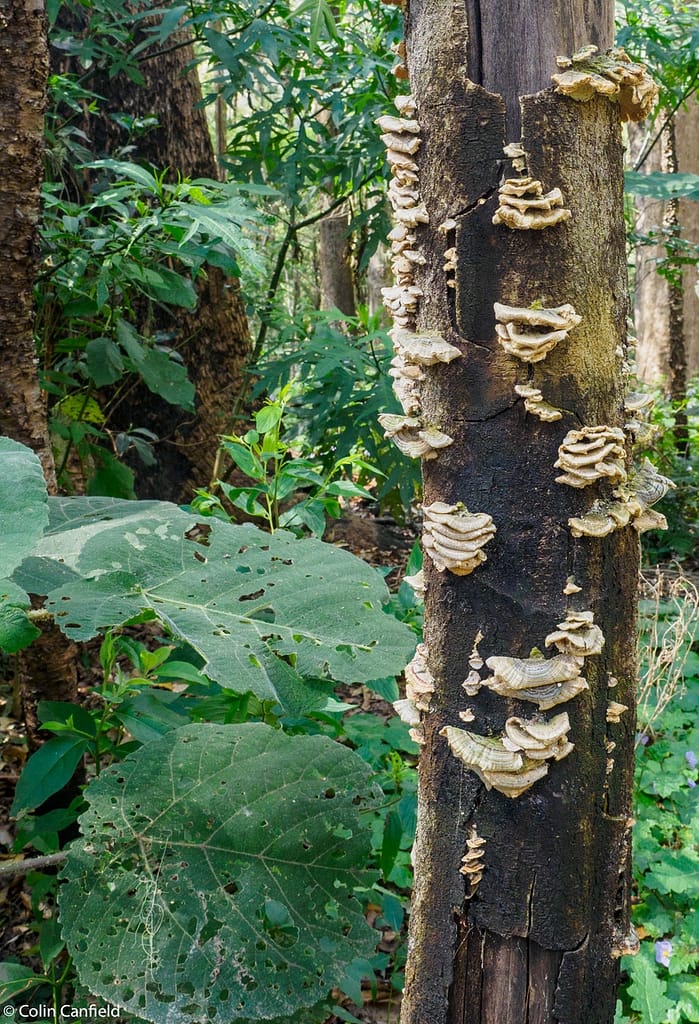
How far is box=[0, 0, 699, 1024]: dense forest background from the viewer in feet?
5.46

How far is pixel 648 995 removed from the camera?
5.71 feet

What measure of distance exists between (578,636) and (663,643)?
148cm

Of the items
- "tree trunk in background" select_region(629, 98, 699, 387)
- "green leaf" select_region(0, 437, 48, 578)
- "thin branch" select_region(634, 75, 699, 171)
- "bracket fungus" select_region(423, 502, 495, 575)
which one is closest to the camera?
"green leaf" select_region(0, 437, 48, 578)

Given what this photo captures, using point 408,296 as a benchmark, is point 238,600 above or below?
below

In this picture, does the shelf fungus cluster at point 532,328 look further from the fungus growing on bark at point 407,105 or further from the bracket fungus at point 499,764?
the bracket fungus at point 499,764

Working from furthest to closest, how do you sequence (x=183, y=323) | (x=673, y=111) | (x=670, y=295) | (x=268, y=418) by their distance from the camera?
(x=670, y=295), (x=673, y=111), (x=183, y=323), (x=268, y=418)

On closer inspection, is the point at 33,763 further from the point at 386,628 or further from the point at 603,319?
the point at 603,319

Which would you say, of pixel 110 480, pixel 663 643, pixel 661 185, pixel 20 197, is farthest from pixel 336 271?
pixel 20 197

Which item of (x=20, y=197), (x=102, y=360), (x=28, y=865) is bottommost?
(x=28, y=865)

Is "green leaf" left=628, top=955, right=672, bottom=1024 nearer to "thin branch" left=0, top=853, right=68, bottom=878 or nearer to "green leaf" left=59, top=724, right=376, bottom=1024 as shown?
"green leaf" left=59, top=724, right=376, bottom=1024

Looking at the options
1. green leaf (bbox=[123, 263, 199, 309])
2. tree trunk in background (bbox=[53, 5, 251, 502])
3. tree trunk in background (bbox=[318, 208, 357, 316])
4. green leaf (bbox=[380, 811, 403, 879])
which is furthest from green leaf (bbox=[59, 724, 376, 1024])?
tree trunk in background (bbox=[318, 208, 357, 316])

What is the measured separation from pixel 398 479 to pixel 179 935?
2.06m

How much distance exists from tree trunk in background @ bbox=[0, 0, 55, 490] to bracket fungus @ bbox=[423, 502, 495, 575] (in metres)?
1.06

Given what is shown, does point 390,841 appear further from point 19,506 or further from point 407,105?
point 407,105
